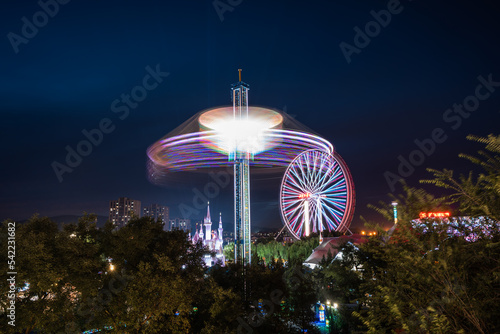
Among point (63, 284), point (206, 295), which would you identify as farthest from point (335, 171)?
point (63, 284)

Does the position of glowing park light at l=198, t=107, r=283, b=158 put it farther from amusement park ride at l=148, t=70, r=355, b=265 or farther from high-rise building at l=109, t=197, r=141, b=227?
high-rise building at l=109, t=197, r=141, b=227

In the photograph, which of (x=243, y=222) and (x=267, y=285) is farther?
(x=243, y=222)

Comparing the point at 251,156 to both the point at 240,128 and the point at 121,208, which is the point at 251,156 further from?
the point at 121,208

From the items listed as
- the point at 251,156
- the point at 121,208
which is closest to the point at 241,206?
the point at 251,156

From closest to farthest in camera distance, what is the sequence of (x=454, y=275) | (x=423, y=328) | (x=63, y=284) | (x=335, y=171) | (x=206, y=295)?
(x=423, y=328) → (x=454, y=275) → (x=63, y=284) → (x=206, y=295) → (x=335, y=171)

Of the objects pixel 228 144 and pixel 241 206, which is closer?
pixel 241 206

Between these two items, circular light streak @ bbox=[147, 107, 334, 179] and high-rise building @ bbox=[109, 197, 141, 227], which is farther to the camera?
high-rise building @ bbox=[109, 197, 141, 227]

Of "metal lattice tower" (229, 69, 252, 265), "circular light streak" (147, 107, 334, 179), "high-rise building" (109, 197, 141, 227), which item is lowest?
"metal lattice tower" (229, 69, 252, 265)

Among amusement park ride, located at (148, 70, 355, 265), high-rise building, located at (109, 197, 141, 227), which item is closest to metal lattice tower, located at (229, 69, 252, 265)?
amusement park ride, located at (148, 70, 355, 265)

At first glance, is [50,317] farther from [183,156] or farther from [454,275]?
[183,156]
